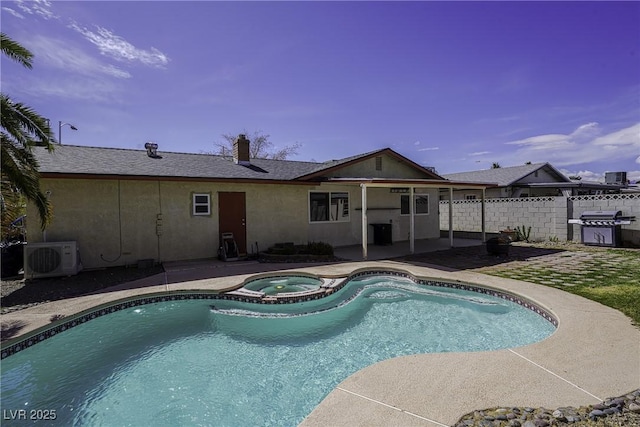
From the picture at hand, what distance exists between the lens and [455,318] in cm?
586

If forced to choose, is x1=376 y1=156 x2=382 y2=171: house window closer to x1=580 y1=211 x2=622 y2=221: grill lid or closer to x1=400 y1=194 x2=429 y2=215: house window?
x1=400 y1=194 x2=429 y2=215: house window

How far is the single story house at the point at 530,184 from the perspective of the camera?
66.7 ft

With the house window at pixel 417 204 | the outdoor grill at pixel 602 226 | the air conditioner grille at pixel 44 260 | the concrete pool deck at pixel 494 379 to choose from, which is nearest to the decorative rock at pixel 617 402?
the concrete pool deck at pixel 494 379

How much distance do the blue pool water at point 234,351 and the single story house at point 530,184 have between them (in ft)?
51.2

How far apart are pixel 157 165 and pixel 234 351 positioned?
8024 millimetres

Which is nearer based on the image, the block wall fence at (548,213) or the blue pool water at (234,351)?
the blue pool water at (234,351)

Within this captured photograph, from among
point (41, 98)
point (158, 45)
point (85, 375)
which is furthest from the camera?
point (41, 98)

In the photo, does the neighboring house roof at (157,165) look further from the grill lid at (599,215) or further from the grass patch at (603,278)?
the grill lid at (599,215)

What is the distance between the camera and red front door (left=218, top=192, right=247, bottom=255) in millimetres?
10805

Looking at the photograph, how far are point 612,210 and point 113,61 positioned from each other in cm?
1934

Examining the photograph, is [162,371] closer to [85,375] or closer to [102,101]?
[85,375]

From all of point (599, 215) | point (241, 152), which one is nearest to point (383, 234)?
point (241, 152)

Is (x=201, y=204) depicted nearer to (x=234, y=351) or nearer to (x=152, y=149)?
(x=152, y=149)

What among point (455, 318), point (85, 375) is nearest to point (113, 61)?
point (85, 375)
